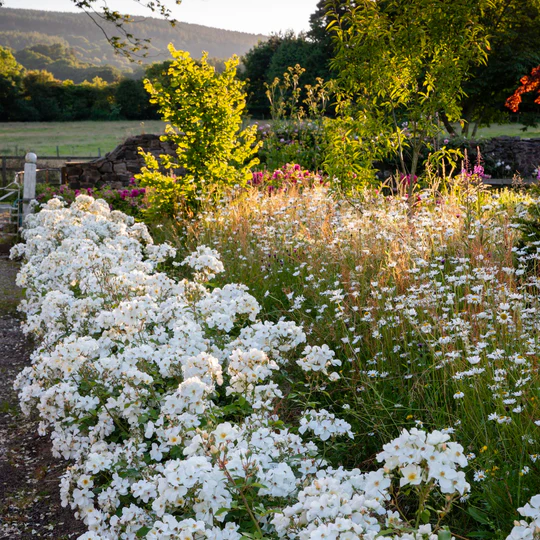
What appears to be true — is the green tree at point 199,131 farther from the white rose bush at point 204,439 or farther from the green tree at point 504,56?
the green tree at point 504,56

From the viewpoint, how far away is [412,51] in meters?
6.60

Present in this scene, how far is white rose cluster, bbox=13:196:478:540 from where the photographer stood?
1.80 m

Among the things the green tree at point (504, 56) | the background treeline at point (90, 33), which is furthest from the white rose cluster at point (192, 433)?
the background treeline at point (90, 33)

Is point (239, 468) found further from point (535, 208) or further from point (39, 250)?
point (39, 250)

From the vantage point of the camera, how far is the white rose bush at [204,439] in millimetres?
1748

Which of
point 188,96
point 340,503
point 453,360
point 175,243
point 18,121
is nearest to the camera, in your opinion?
point 340,503

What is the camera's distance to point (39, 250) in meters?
6.32

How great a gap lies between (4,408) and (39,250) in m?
A: 2.37

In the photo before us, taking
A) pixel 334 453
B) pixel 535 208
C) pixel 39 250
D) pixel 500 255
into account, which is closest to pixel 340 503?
pixel 334 453

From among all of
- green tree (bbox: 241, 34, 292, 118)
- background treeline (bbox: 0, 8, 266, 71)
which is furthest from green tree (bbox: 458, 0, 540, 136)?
background treeline (bbox: 0, 8, 266, 71)

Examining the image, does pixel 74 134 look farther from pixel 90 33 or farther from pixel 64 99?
pixel 90 33

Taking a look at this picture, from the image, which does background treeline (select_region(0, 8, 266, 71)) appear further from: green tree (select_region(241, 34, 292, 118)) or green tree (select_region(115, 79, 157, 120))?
green tree (select_region(241, 34, 292, 118))

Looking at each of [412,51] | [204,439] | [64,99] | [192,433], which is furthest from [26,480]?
[64,99]

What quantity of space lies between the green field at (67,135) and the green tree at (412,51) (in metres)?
25.3
